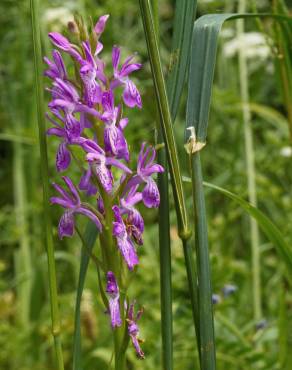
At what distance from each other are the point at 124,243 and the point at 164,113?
0.18 metres

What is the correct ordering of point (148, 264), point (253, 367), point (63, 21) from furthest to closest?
point (63, 21) < point (148, 264) < point (253, 367)

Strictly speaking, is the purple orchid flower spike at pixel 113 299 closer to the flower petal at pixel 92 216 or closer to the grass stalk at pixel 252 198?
the flower petal at pixel 92 216

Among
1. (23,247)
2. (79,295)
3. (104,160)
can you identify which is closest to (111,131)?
(104,160)

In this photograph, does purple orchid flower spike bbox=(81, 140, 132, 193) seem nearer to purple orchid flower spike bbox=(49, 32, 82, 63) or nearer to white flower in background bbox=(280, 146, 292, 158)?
purple orchid flower spike bbox=(49, 32, 82, 63)

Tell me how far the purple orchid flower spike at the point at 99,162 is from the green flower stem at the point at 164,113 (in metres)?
0.08

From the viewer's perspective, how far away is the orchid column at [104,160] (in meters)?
1.03

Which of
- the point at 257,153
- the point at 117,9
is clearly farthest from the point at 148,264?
the point at 117,9

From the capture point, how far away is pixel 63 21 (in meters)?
2.81

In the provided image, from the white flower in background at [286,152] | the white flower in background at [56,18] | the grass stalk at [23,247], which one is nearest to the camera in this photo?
the white flower in background at [286,152]

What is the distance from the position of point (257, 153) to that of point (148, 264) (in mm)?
981

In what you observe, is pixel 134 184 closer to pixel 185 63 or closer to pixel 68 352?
pixel 185 63

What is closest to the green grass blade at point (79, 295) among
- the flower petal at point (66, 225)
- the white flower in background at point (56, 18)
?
the flower petal at point (66, 225)

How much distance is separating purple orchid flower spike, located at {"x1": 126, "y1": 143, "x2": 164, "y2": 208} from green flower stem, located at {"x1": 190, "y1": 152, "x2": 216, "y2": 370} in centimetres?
5

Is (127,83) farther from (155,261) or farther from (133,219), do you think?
(155,261)
